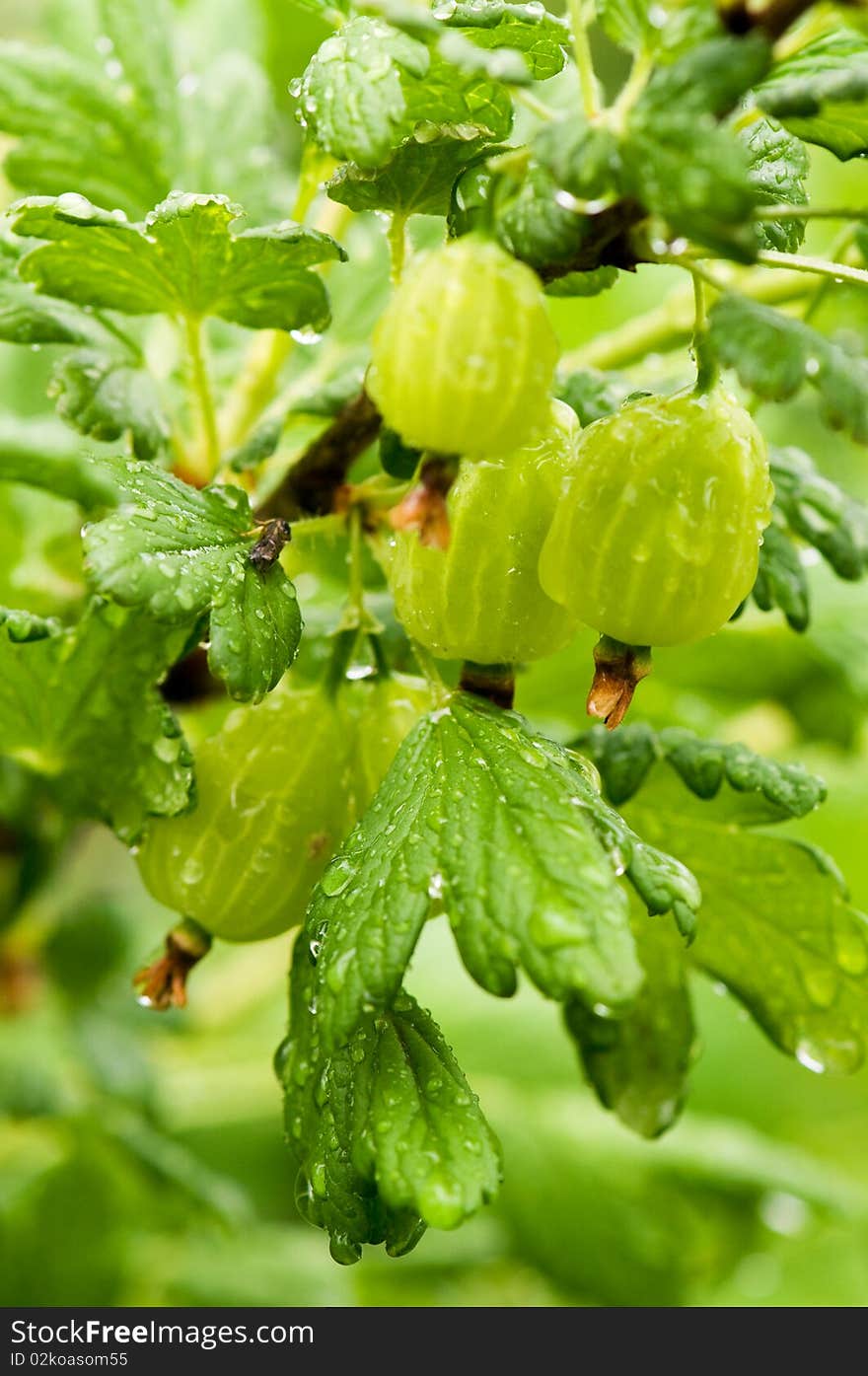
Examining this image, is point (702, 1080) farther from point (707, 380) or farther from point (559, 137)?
point (559, 137)

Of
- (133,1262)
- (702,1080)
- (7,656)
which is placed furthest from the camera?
(702,1080)

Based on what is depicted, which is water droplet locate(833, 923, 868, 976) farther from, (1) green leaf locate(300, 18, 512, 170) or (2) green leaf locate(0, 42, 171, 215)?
(2) green leaf locate(0, 42, 171, 215)

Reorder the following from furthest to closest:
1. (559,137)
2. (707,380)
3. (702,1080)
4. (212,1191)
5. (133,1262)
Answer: (702,1080) → (133,1262) → (212,1191) → (707,380) → (559,137)

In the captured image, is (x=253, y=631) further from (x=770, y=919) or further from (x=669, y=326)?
(x=669, y=326)

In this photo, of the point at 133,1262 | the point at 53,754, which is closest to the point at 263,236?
the point at 53,754

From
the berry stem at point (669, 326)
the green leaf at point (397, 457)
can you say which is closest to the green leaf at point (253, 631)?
the green leaf at point (397, 457)

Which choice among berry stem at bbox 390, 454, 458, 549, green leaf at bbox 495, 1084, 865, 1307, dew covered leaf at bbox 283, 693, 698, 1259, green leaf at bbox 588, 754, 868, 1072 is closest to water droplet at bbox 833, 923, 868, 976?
green leaf at bbox 588, 754, 868, 1072
